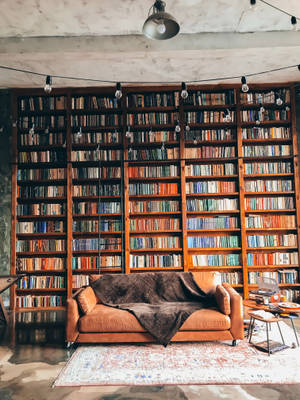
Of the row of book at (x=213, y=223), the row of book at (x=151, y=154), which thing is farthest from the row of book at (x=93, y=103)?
the row of book at (x=213, y=223)

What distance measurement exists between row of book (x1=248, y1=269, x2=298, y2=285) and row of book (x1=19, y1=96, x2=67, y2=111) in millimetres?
4097

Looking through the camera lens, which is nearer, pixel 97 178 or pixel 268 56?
pixel 268 56

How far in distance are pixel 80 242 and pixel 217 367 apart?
3.04m

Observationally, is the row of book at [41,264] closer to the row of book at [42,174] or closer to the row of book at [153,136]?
the row of book at [42,174]

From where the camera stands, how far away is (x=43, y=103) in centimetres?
554

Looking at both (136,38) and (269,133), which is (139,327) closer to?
(136,38)

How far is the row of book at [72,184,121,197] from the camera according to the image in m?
5.36

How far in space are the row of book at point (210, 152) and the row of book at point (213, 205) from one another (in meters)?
0.72

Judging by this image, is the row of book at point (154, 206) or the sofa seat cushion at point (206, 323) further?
the row of book at point (154, 206)

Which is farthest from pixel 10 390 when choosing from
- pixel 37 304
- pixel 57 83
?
pixel 57 83

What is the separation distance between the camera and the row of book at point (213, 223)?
528 cm

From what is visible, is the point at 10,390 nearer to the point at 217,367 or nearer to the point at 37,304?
the point at 217,367

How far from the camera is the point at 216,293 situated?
3680 mm

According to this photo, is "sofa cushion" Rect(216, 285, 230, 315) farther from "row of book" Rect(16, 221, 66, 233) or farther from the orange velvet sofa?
"row of book" Rect(16, 221, 66, 233)
